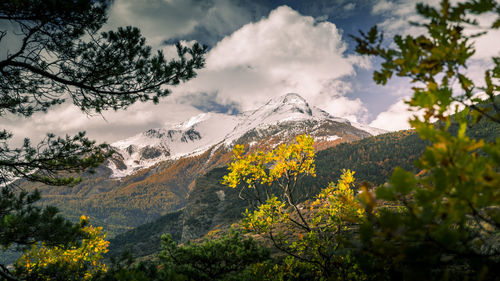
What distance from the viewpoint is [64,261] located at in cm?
677

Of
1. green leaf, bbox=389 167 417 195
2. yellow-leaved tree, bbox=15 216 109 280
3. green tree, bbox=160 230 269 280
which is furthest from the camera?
yellow-leaved tree, bbox=15 216 109 280

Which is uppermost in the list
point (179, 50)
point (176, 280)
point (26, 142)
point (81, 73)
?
point (179, 50)

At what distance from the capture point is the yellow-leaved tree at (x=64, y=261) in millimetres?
4621

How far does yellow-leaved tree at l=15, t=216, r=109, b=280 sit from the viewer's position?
15.2 feet

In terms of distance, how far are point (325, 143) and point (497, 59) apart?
189401 millimetres

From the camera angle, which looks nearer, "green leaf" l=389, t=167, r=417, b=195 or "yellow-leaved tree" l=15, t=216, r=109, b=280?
"green leaf" l=389, t=167, r=417, b=195

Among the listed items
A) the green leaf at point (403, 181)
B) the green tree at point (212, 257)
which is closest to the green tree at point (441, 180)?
the green leaf at point (403, 181)

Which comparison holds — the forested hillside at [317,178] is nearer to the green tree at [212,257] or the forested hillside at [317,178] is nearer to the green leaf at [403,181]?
the green tree at [212,257]

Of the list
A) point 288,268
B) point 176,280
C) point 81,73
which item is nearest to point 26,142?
point 81,73

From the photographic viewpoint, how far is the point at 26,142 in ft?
17.0

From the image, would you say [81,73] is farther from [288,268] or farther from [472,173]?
[472,173]

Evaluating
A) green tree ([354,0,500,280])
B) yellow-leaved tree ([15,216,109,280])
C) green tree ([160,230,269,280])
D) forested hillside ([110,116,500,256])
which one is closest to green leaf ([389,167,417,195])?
green tree ([354,0,500,280])

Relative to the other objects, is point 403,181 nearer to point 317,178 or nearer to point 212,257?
point 212,257

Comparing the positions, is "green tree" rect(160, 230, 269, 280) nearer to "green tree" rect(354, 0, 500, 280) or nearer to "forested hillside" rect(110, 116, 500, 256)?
"green tree" rect(354, 0, 500, 280)
